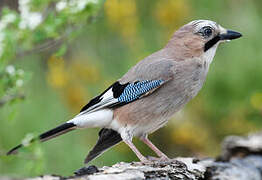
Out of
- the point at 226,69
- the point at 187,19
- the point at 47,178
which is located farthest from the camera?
the point at 187,19

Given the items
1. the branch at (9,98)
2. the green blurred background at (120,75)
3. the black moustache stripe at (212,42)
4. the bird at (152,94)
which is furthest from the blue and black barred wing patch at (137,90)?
the green blurred background at (120,75)

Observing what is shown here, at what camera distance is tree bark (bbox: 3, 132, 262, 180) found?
252 centimetres

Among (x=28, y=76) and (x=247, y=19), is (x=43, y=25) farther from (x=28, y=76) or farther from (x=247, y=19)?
(x=247, y=19)

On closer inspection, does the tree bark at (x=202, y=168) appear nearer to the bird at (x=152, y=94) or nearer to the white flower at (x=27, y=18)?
the bird at (x=152, y=94)

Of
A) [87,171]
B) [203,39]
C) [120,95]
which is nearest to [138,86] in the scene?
[120,95]

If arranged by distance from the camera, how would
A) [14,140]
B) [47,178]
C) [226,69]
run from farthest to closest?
[226,69]
[14,140]
[47,178]

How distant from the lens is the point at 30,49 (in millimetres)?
3727

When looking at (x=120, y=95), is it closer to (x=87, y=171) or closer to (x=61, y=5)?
(x=61, y=5)

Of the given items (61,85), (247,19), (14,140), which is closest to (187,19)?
(247,19)

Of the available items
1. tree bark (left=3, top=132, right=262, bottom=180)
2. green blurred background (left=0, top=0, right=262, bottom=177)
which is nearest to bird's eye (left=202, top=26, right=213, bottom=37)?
tree bark (left=3, top=132, right=262, bottom=180)

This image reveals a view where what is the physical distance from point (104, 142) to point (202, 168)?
0.76m

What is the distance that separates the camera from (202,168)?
3.01 m

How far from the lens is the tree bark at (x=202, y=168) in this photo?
2.52 metres

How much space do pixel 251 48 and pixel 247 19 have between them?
0.52 m
